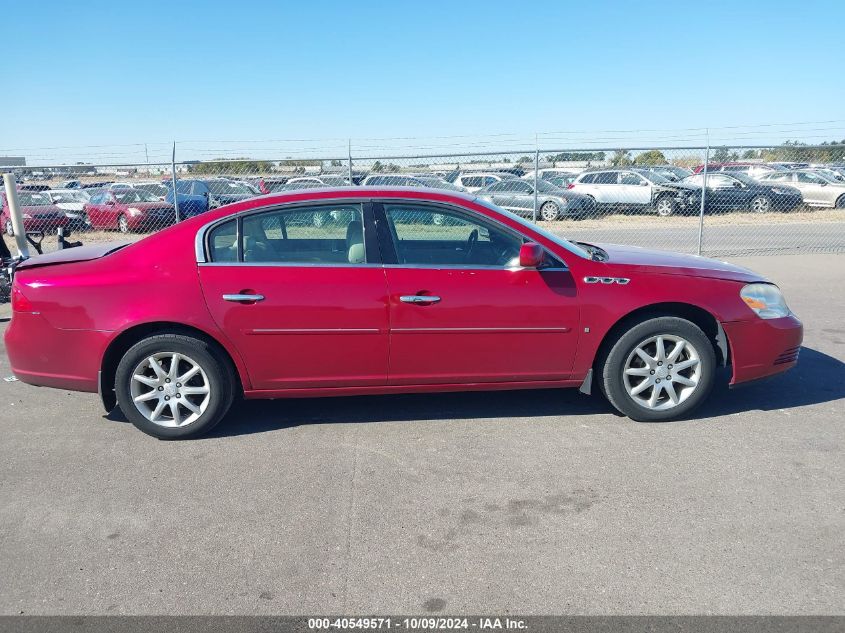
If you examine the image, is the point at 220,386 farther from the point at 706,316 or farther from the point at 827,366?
the point at 827,366

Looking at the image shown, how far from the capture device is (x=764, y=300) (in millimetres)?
4848

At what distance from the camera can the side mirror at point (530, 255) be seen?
4.46m

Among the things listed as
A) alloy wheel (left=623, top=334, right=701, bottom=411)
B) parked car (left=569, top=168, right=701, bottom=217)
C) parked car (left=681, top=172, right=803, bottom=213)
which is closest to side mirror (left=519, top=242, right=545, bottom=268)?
alloy wheel (left=623, top=334, right=701, bottom=411)

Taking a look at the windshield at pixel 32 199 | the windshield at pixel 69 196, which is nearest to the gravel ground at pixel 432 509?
the windshield at pixel 32 199

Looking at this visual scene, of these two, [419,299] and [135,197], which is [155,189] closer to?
[135,197]

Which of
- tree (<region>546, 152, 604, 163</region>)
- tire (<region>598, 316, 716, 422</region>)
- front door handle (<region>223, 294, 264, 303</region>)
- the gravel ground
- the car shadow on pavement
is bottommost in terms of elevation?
the gravel ground

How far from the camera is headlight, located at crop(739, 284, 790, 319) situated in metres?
4.79

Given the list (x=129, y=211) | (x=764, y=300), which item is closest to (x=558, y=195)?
(x=129, y=211)

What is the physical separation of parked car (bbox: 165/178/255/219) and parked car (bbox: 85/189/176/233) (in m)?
0.38

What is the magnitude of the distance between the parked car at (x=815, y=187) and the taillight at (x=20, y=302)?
2067 cm

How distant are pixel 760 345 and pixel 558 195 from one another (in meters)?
14.2

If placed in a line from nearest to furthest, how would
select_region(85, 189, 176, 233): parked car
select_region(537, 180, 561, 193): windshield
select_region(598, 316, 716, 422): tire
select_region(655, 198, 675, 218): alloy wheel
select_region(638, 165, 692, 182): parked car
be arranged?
select_region(598, 316, 716, 422): tire < select_region(85, 189, 176, 233): parked car < select_region(537, 180, 561, 193): windshield < select_region(655, 198, 675, 218): alloy wheel < select_region(638, 165, 692, 182): parked car

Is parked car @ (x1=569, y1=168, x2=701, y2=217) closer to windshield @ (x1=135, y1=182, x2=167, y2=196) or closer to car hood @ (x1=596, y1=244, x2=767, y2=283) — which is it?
windshield @ (x1=135, y1=182, x2=167, y2=196)

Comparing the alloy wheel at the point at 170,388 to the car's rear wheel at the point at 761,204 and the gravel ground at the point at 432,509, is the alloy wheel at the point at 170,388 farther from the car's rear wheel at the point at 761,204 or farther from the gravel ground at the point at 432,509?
the car's rear wheel at the point at 761,204
